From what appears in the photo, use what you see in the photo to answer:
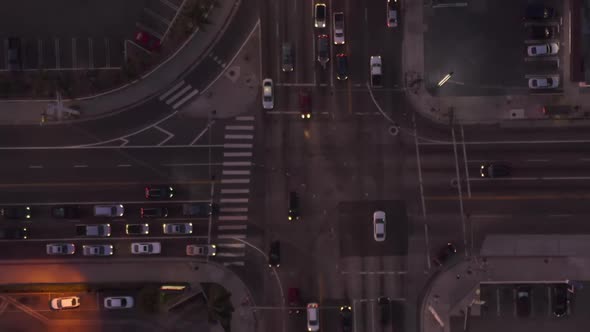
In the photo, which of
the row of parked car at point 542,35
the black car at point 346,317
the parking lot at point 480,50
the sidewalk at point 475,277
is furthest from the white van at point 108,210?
the row of parked car at point 542,35

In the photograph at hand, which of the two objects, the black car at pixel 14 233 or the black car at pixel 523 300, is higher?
the black car at pixel 14 233

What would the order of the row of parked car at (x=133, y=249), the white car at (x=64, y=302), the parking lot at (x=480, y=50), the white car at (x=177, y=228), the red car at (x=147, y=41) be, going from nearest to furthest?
the red car at (x=147, y=41)
the white car at (x=177, y=228)
the row of parked car at (x=133, y=249)
the white car at (x=64, y=302)
the parking lot at (x=480, y=50)

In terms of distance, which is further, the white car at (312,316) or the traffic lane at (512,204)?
the traffic lane at (512,204)

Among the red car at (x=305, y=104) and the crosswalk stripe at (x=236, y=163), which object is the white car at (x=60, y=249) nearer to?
the crosswalk stripe at (x=236, y=163)

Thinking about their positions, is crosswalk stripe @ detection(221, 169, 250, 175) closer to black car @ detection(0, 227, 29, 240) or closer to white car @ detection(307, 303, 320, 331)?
white car @ detection(307, 303, 320, 331)

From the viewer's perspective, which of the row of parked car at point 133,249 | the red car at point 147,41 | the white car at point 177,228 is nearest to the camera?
the red car at point 147,41

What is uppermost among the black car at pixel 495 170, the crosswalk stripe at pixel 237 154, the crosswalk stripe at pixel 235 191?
the crosswalk stripe at pixel 237 154
